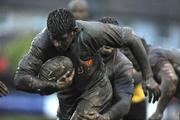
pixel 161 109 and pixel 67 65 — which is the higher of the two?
pixel 67 65

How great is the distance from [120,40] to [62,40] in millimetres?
784

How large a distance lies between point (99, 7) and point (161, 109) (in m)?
38.9

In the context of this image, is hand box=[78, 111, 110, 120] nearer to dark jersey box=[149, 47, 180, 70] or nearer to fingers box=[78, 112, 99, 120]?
fingers box=[78, 112, 99, 120]

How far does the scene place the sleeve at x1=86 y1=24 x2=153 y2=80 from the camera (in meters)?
9.91

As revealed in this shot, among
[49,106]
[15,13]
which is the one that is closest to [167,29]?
[15,13]

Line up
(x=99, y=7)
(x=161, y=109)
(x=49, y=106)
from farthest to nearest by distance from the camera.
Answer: (x=99, y=7) → (x=49, y=106) → (x=161, y=109)

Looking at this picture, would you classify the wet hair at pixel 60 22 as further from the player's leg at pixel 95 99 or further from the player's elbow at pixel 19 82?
the player's leg at pixel 95 99

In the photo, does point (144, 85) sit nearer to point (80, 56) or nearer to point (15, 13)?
point (80, 56)

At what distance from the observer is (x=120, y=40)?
32.9ft

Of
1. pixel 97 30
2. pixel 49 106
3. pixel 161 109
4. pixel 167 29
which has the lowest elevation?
pixel 167 29

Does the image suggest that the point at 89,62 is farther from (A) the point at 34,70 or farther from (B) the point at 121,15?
(B) the point at 121,15

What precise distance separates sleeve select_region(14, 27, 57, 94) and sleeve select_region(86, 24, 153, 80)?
58 centimetres

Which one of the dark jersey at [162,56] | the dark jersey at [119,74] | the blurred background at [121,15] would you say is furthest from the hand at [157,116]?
the blurred background at [121,15]

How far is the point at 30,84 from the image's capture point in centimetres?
970
